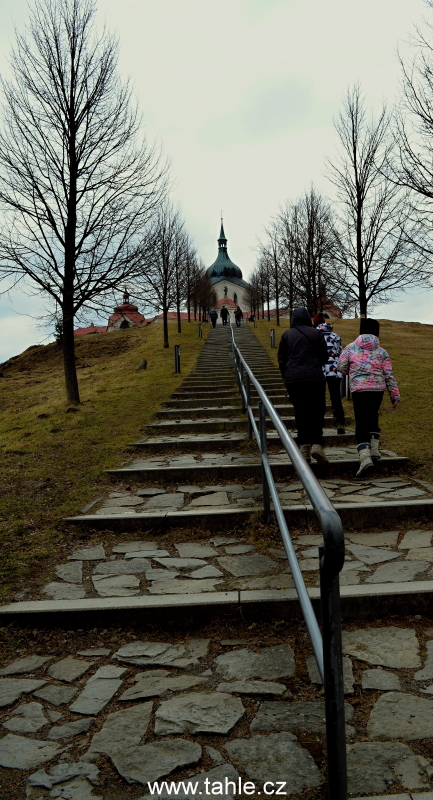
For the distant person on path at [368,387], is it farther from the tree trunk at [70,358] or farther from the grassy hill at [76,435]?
the tree trunk at [70,358]

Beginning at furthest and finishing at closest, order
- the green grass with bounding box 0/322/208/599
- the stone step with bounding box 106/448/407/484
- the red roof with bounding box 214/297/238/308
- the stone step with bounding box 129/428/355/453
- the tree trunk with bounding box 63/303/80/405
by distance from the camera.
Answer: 1. the red roof with bounding box 214/297/238/308
2. the tree trunk with bounding box 63/303/80/405
3. the stone step with bounding box 129/428/355/453
4. the stone step with bounding box 106/448/407/484
5. the green grass with bounding box 0/322/208/599

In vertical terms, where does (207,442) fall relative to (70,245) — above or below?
below

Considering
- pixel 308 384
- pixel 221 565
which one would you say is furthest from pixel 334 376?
pixel 221 565

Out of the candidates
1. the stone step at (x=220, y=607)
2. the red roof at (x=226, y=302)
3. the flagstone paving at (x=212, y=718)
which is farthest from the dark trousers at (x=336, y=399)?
the red roof at (x=226, y=302)

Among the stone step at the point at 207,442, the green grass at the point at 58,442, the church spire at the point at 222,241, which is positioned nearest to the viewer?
the green grass at the point at 58,442

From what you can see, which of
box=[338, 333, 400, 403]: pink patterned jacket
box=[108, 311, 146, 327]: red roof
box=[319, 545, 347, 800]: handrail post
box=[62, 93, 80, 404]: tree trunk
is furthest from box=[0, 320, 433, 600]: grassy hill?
box=[319, 545, 347, 800]: handrail post

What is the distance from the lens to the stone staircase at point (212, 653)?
215 cm

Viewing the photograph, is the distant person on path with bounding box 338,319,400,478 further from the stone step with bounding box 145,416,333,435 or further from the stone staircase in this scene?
Answer: the stone step with bounding box 145,416,333,435

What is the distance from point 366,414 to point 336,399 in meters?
2.05

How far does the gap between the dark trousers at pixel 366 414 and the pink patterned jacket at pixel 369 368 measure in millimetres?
76

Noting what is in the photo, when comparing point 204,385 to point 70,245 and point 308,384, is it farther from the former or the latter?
point 308,384

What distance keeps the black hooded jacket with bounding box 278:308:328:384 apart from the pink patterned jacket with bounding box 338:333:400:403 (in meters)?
0.32

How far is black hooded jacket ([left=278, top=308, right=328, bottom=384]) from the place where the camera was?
617 centimetres

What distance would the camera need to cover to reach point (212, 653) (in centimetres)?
303
